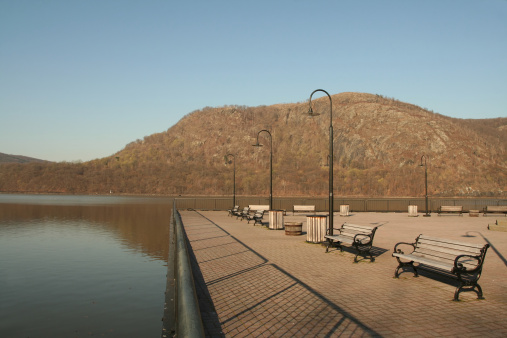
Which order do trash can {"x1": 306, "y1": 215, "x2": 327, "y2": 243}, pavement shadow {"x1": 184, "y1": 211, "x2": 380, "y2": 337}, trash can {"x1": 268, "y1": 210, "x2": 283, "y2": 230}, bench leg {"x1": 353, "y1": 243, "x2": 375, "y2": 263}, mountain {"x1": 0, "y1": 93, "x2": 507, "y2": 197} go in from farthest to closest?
mountain {"x1": 0, "y1": 93, "x2": 507, "y2": 197}
trash can {"x1": 268, "y1": 210, "x2": 283, "y2": 230}
trash can {"x1": 306, "y1": 215, "x2": 327, "y2": 243}
bench leg {"x1": 353, "y1": 243, "x2": 375, "y2": 263}
pavement shadow {"x1": 184, "y1": 211, "x2": 380, "y2": 337}

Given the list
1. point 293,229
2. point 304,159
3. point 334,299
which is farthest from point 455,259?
point 304,159

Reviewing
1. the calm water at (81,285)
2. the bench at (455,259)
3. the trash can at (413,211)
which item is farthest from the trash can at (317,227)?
the trash can at (413,211)

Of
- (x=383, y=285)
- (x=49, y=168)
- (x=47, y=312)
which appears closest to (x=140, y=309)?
(x=47, y=312)

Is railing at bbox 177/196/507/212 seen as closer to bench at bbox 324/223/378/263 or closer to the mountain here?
bench at bbox 324/223/378/263

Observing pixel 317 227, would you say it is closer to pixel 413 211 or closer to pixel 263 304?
pixel 263 304

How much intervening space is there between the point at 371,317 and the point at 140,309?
5.85 m

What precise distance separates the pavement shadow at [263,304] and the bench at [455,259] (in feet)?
8.25

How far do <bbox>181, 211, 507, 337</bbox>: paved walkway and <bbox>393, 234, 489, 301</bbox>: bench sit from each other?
29 cm

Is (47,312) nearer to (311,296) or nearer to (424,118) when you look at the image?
(311,296)

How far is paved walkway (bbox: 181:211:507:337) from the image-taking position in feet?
18.7

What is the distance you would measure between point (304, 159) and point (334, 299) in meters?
132

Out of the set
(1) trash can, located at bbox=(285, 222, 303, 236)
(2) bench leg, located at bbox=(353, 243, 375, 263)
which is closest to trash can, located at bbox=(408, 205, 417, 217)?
(1) trash can, located at bbox=(285, 222, 303, 236)

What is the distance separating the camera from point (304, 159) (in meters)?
138

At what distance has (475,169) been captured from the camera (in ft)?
370
